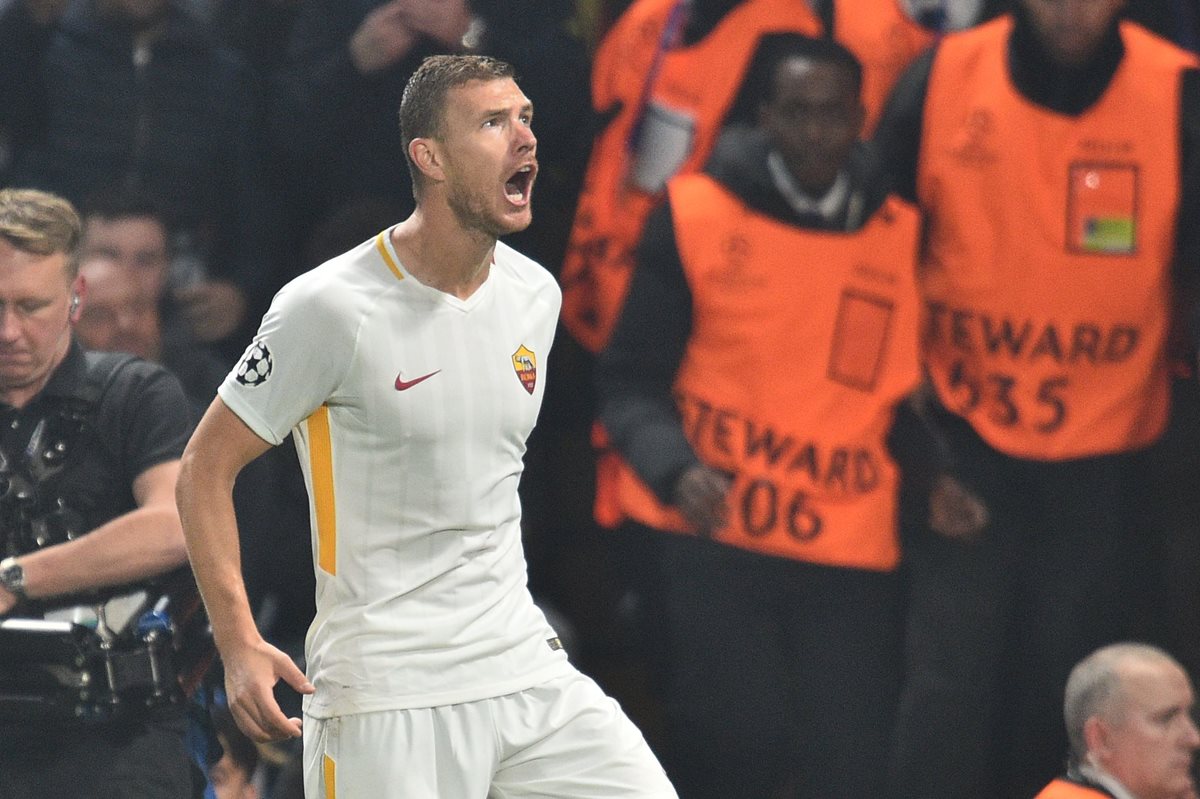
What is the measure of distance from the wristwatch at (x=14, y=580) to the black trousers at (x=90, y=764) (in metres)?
0.25

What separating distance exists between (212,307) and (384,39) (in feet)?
2.63

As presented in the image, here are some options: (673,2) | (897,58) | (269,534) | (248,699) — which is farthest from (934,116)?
(248,699)

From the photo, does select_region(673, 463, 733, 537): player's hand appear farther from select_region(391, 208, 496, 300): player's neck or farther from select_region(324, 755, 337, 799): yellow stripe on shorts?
select_region(324, 755, 337, 799): yellow stripe on shorts

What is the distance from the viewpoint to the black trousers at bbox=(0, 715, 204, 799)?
392 cm

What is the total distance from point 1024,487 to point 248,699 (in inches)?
89.7

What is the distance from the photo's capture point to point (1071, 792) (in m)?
3.97

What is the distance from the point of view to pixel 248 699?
3049 millimetres

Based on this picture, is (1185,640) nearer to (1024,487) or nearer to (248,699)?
(1024,487)

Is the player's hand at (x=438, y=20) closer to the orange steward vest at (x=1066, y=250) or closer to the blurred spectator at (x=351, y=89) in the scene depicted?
the blurred spectator at (x=351, y=89)

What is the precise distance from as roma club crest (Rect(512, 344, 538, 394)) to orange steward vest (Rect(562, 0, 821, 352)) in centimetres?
167

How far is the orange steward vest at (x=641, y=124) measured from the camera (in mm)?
5113

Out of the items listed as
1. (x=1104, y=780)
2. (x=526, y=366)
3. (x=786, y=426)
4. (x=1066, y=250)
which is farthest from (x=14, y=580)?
(x=1066, y=250)

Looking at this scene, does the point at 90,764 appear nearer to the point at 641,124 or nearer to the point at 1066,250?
the point at 641,124

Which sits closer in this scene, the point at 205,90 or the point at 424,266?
the point at 424,266
